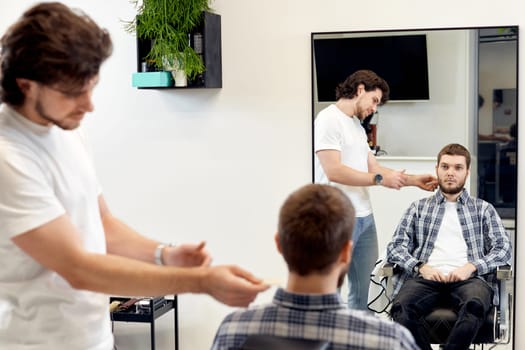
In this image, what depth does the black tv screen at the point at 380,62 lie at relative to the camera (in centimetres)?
397

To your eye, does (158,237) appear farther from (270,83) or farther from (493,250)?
(493,250)

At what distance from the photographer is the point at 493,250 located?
370 centimetres

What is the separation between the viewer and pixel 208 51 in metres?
4.09

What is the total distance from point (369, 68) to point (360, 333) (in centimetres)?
262

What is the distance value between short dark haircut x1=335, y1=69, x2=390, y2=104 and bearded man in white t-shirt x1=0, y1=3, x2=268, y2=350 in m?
2.47

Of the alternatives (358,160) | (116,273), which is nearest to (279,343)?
(116,273)

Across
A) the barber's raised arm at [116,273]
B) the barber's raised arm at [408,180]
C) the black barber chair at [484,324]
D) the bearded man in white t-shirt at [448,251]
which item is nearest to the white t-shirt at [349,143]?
the barber's raised arm at [408,180]

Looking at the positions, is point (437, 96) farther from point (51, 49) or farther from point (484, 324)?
point (51, 49)

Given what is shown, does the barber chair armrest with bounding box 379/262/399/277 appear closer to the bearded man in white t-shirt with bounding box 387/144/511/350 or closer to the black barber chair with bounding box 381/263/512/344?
the bearded man in white t-shirt with bounding box 387/144/511/350

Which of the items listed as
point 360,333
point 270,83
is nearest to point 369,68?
point 270,83

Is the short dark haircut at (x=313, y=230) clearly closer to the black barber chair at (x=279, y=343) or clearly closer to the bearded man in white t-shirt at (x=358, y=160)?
A: the black barber chair at (x=279, y=343)

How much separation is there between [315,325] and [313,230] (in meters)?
0.20

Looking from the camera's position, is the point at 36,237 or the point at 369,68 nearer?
the point at 36,237

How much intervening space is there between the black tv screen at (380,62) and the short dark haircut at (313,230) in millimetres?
2421
